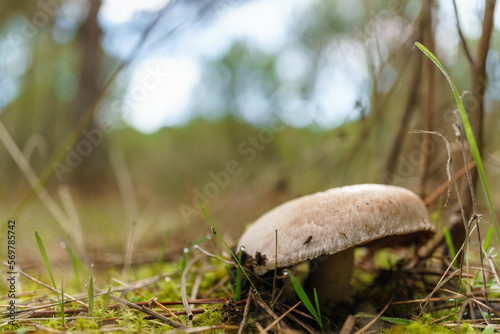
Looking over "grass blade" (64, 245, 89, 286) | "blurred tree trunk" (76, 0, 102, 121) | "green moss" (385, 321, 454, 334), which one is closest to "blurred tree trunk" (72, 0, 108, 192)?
"blurred tree trunk" (76, 0, 102, 121)

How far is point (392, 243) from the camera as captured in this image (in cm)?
178

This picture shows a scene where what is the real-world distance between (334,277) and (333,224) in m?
0.50

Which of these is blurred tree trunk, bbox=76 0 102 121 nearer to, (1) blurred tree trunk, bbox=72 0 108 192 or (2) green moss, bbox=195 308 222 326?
(1) blurred tree trunk, bbox=72 0 108 192

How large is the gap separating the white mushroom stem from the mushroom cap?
347mm

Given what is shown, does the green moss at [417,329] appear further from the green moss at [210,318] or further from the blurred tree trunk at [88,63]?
the blurred tree trunk at [88,63]

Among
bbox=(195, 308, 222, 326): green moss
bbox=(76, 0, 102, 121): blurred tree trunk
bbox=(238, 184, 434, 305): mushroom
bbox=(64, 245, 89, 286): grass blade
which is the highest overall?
bbox=(76, 0, 102, 121): blurred tree trunk

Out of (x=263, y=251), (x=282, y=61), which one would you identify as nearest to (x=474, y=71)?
(x=263, y=251)

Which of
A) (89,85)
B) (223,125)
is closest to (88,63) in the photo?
(89,85)

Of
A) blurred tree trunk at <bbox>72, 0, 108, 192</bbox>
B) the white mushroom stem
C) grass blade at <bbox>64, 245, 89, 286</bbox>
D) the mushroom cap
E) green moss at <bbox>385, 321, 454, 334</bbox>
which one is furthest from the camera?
blurred tree trunk at <bbox>72, 0, 108, 192</bbox>

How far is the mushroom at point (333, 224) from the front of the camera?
1101mm

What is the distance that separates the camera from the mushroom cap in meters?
1.10

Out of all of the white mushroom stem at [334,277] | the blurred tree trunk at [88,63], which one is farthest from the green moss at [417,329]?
the blurred tree trunk at [88,63]

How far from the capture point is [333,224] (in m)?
1.12

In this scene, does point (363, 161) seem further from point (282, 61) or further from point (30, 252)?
point (282, 61)
